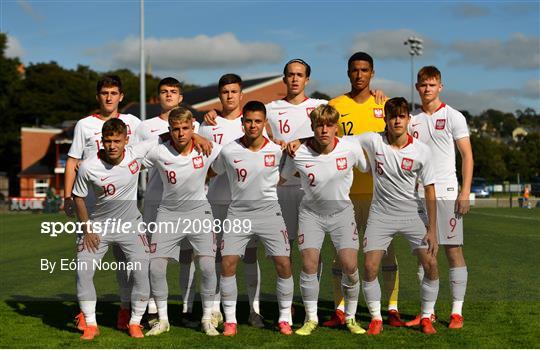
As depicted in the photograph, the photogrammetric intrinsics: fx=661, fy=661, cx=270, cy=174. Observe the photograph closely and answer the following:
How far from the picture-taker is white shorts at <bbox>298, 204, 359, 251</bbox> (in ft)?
20.4

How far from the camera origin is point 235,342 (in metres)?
5.99

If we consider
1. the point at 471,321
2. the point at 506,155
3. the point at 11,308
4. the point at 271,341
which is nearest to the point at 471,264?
the point at 471,321

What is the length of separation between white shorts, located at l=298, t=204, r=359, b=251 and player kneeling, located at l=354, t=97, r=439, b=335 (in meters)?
0.19

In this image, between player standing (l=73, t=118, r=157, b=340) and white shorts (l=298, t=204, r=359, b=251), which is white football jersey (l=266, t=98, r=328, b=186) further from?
player standing (l=73, t=118, r=157, b=340)

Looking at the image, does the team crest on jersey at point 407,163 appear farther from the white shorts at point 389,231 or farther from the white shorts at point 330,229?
the white shorts at point 330,229

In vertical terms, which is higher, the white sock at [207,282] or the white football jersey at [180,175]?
the white football jersey at [180,175]

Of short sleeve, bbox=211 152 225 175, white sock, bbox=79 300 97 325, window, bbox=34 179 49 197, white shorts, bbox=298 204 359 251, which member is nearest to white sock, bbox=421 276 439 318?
white shorts, bbox=298 204 359 251

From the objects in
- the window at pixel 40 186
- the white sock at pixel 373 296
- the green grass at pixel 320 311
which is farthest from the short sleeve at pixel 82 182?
the window at pixel 40 186

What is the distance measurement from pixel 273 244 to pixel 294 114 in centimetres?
149

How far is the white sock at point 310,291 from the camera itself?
6.27 m

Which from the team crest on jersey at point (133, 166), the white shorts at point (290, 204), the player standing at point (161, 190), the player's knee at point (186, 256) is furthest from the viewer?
the player's knee at point (186, 256)

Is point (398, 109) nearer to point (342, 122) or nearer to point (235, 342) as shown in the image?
point (342, 122)

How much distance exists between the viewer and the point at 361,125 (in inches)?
270

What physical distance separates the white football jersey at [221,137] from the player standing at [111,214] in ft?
2.29
